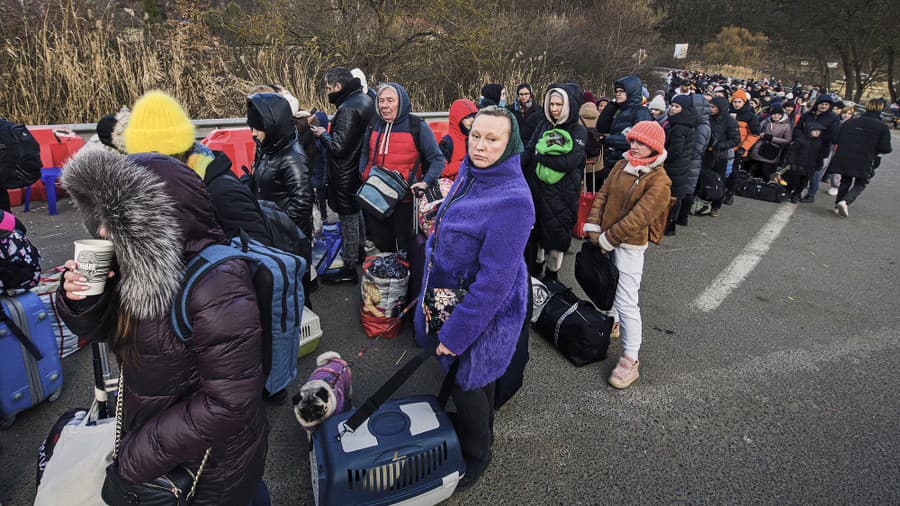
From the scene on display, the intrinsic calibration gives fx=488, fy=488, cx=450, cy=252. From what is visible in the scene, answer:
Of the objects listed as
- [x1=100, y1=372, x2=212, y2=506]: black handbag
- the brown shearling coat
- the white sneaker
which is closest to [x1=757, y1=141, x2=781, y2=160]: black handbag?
the white sneaker

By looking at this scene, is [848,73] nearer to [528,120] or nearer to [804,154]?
[804,154]

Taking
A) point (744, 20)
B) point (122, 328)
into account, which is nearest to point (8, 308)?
point (122, 328)

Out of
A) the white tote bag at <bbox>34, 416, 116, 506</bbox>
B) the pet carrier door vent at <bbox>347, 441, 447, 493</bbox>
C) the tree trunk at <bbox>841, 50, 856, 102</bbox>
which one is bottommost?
the pet carrier door vent at <bbox>347, 441, 447, 493</bbox>

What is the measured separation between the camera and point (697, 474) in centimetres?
272

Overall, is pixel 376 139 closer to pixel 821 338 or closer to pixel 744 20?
pixel 821 338

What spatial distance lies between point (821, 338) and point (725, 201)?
501 centimetres

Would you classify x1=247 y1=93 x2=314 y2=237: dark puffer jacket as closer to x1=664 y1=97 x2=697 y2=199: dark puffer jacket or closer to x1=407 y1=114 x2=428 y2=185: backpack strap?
x1=407 y1=114 x2=428 y2=185: backpack strap

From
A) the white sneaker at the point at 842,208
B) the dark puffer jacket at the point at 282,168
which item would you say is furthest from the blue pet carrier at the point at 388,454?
the white sneaker at the point at 842,208

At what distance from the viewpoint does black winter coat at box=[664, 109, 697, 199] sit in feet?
19.5

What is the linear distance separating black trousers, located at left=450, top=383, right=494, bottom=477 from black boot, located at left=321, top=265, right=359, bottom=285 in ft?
8.49

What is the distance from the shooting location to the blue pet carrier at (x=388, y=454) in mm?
2051

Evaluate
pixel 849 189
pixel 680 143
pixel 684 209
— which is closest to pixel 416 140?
pixel 680 143

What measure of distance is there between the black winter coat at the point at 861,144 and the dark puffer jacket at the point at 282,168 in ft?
29.0

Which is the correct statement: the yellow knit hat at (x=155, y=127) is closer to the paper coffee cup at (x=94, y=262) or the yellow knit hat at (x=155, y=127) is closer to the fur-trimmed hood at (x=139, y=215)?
the fur-trimmed hood at (x=139, y=215)
